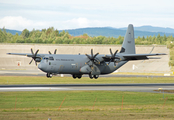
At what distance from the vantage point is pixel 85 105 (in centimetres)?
3472

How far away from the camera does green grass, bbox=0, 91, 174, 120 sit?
2712 centimetres

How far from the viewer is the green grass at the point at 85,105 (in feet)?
89.0

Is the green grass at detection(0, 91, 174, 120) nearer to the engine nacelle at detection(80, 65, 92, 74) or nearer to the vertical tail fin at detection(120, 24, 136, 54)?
the engine nacelle at detection(80, 65, 92, 74)

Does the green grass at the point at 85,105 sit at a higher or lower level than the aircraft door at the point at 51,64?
lower

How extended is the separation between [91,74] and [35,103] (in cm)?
2760

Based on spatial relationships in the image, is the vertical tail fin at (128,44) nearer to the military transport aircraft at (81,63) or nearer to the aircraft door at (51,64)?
the military transport aircraft at (81,63)

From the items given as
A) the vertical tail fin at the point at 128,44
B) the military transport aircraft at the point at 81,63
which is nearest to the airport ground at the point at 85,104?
the military transport aircraft at the point at 81,63

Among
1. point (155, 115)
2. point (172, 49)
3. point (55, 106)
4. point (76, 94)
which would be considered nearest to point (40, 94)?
point (76, 94)

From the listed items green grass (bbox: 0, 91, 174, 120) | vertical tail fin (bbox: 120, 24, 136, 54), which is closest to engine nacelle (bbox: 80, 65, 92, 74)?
vertical tail fin (bbox: 120, 24, 136, 54)

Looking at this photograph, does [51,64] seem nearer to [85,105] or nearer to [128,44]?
[128,44]

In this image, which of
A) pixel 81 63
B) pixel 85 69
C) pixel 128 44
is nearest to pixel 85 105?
pixel 85 69

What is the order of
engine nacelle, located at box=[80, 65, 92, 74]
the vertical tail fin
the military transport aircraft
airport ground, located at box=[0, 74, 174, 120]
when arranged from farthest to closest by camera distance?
the vertical tail fin → engine nacelle, located at box=[80, 65, 92, 74] → the military transport aircraft → airport ground, located at box=[0, 74, 174, 120]

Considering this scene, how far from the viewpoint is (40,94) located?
43031 mm

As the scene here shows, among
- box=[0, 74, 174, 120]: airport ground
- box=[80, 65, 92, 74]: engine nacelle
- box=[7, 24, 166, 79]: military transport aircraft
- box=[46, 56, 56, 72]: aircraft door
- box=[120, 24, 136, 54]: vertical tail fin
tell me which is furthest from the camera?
box=[120, 24, 136, 54]: vertical tail fin
